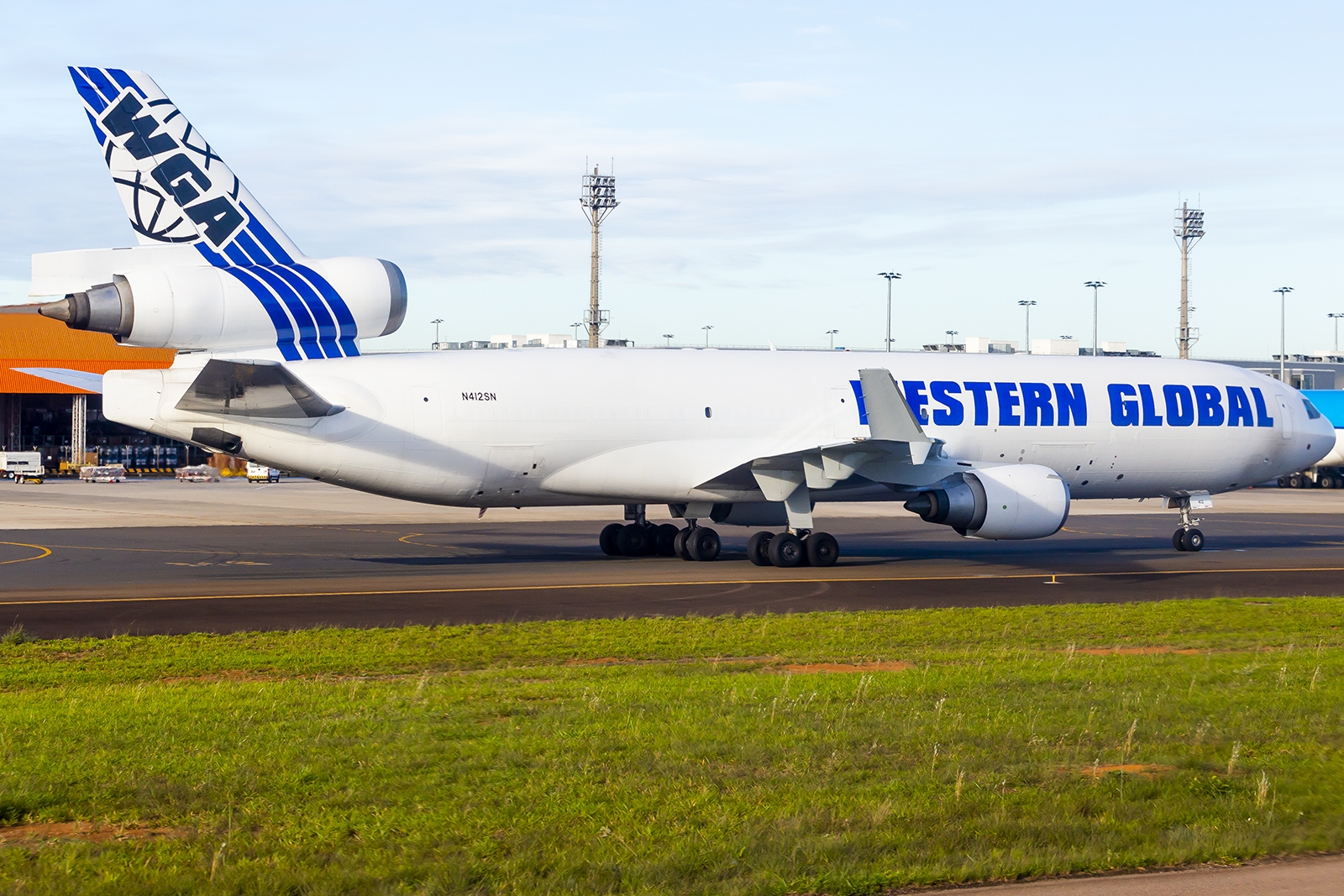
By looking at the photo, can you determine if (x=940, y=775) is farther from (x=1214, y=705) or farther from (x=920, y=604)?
(x=920, y=604)

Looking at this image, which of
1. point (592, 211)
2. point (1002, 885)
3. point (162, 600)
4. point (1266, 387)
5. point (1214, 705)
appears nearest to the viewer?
point (1002, 885)

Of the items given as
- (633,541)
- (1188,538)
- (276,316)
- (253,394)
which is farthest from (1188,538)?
(253,394)

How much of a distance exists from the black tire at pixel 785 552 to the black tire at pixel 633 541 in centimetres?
407

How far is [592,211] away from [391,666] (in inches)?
2412

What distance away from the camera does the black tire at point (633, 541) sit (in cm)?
3103

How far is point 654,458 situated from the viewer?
93.4 feet

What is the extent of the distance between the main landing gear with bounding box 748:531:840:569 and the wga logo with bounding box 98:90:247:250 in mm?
12447

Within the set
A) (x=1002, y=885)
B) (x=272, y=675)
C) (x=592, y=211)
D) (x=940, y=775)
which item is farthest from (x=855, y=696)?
(x=592, y=211)

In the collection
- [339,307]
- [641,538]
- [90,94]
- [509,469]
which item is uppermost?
[90,94]

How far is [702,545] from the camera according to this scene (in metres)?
29.8

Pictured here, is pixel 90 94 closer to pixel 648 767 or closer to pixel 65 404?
pixel 648 767

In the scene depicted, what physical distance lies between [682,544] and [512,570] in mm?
4938

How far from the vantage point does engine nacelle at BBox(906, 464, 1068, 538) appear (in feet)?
88.0

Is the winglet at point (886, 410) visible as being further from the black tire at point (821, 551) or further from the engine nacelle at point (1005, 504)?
the black tire at point (821, 551)
